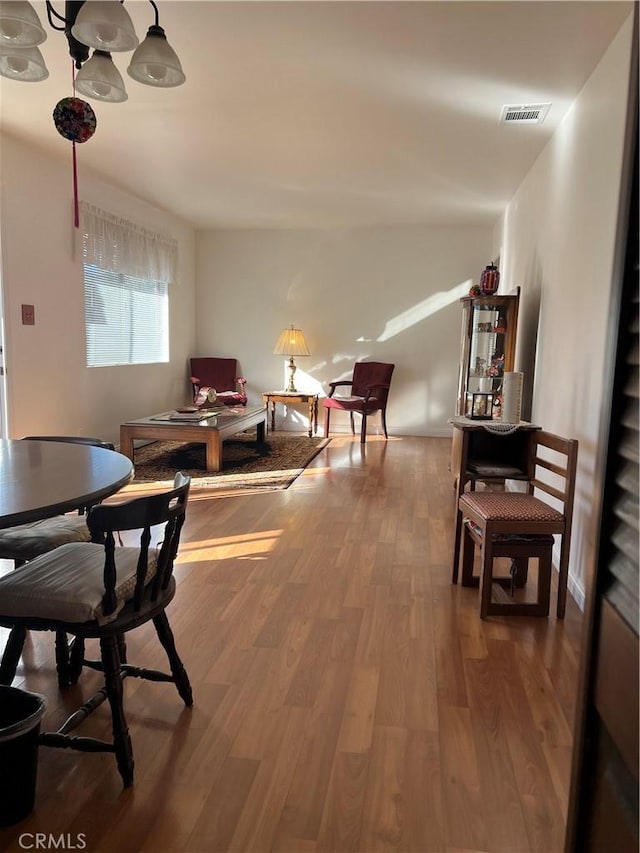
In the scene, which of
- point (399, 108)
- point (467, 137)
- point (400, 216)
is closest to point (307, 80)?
point (399, 108)

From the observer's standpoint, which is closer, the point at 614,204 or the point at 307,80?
the point at 614,204

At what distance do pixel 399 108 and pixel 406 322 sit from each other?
3.96 meters

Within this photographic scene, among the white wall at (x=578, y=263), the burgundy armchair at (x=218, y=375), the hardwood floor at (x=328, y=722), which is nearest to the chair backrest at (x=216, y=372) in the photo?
the burgundy armchair at (x=218, y=375)

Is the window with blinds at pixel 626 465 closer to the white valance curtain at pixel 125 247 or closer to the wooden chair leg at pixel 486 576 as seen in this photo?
the wooden chair leg at pixel 486 576

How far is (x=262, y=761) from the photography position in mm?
1604

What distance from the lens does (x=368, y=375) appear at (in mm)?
7219

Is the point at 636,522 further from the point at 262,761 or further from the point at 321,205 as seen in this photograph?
the point at 321,205

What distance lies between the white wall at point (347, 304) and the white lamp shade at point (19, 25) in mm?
5732

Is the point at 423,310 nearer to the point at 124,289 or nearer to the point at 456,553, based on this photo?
the point at 124,289

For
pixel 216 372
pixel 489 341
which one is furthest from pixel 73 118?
pixel 216 372

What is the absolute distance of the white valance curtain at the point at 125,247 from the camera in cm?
528

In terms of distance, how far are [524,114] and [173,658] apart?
3519 mm

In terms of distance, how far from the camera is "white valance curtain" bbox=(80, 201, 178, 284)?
528 cm

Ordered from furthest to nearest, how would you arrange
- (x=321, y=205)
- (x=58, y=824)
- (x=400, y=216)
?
1. (x=400, y=216)
2. (x=321, y=205)
3. (x=58, y=824)
